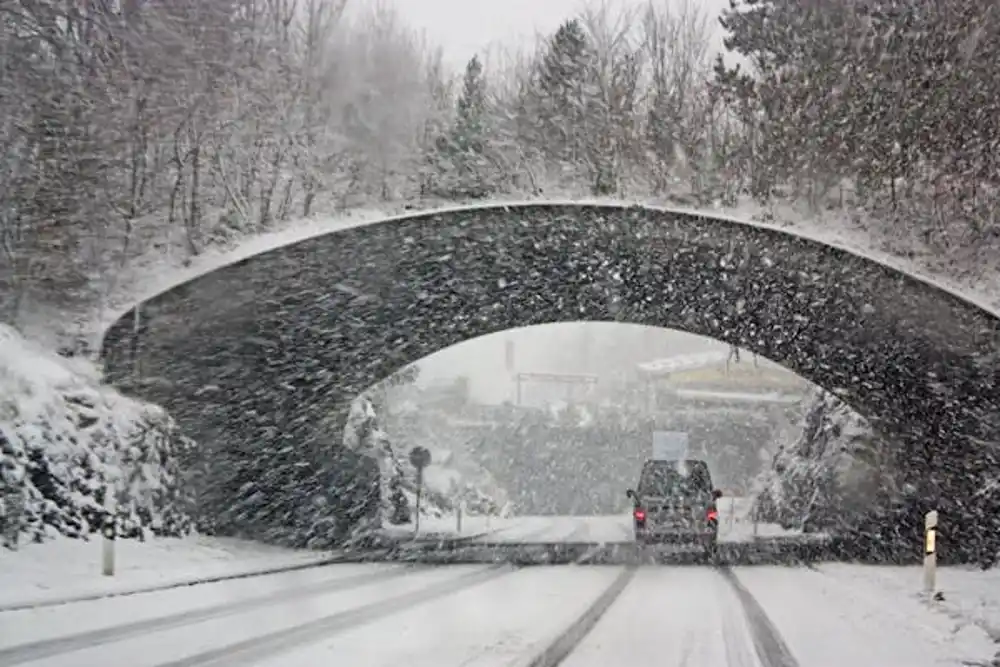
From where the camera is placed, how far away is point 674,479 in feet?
89.6

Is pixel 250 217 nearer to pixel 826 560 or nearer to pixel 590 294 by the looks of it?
pixel 590 294

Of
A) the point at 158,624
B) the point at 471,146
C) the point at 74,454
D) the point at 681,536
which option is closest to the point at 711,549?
the point at 681,536

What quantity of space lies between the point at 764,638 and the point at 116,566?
1013 centimetres

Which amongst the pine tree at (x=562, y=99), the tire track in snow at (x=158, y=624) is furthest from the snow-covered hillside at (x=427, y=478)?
the tire track in snow at (x=158, y=624)

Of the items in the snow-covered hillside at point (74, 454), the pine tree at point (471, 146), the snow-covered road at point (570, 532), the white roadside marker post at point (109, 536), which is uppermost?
the pine tree at point (471, 146)

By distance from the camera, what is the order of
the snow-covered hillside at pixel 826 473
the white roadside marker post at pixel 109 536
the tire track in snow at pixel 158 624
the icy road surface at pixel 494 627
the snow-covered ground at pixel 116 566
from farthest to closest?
the snow-covered hillside at pixel 826 473 < the white roadside marker post at pixel 109 536 < the snow-covered ground at pixel 116 566 < the icy road surface at pixel 494 627 < the tire track in snow at pixel 158 624

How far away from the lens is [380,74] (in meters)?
19.7

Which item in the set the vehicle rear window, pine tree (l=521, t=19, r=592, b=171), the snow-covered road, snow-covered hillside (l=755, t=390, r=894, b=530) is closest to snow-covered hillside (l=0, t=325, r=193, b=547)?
pine tree (l=521, t=19, r=592, b=171)

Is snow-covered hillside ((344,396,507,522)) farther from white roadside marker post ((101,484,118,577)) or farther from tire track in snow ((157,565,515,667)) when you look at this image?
tire track in snow ((157,565,515,667))

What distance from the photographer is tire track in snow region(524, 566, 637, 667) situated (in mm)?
9508

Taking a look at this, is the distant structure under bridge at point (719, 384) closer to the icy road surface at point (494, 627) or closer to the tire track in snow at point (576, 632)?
the icy road surface at point (494, 627)

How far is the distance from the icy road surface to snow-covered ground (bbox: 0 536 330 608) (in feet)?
2.34

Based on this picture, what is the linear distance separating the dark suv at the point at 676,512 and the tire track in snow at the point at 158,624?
30.6ft

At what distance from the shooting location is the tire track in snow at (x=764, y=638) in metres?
9.77
